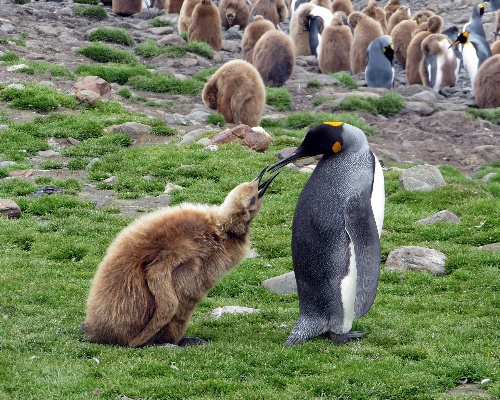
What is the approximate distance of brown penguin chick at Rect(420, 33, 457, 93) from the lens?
23.1 m

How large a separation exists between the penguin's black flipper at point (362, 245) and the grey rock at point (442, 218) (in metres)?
3.58

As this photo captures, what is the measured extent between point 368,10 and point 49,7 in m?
10.4

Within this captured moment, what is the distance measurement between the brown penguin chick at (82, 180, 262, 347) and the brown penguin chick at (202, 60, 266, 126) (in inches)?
324

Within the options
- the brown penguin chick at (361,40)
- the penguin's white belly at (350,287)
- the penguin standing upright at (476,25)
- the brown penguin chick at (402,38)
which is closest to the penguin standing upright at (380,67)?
the brown penguin chick at (361,40)

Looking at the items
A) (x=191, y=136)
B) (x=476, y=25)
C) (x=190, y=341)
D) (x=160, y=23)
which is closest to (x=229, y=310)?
(x=190, y=341)

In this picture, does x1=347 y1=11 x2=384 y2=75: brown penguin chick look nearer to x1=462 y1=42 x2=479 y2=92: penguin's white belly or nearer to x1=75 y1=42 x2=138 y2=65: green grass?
x1=462 y1=42 x2=479 y2=92: penguin's white belly

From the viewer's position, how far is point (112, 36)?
2186cm

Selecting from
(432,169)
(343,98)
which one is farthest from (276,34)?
(432,169)

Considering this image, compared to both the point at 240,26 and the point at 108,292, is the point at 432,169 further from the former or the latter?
the point at 240,26

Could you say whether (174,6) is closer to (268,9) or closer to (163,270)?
(268,9)

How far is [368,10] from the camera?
28969mm

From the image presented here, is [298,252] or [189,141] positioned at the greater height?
[298,252]

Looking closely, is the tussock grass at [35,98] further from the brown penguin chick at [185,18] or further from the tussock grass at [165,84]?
the brown penguin chick at [185,18]

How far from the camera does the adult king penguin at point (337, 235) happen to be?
21.2 feet
